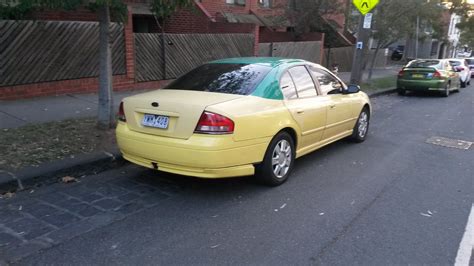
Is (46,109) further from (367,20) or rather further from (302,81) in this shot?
(367,20)

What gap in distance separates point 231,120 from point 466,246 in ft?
7.93

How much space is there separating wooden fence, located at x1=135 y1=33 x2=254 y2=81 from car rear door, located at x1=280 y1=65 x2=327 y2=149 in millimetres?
5958

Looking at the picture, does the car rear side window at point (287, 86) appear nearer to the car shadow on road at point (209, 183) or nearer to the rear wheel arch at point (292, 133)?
the rear wheel arch at point (292, 133)

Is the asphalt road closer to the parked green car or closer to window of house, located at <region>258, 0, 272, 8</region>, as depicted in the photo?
the parked green car

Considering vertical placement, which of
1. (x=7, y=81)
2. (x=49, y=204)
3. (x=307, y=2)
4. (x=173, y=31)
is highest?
(x=307, y=2)

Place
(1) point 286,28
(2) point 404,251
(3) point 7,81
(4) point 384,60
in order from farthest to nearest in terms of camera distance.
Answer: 1. (4) point 384,60
2. (1) point 286,28
3. (3) point 7,81
4. (2) point 404,251

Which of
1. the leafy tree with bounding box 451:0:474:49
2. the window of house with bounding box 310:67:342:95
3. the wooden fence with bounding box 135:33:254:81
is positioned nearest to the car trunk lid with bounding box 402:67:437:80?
the wooden fence with bounding box 135:33:254:81

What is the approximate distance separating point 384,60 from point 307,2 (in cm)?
1337

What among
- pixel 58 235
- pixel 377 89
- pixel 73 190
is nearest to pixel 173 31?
pixel 377 89

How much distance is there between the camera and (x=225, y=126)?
4273 mm

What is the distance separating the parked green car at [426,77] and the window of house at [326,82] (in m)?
9.99

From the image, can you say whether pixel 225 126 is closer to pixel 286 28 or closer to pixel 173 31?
pixel 173 31

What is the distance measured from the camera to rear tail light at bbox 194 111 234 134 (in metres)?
4.26

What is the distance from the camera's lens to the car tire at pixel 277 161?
4.77 m
